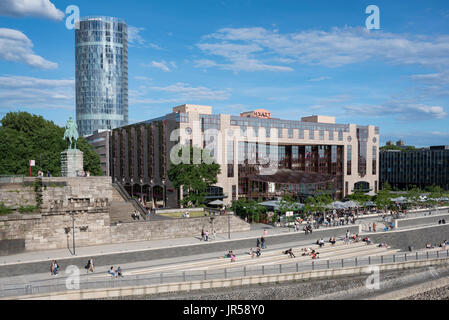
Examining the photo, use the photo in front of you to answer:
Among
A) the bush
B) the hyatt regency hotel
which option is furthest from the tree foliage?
the bush

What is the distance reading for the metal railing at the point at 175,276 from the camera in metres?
24.0

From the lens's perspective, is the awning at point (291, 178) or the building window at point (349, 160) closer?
the awning at point (291, 178)

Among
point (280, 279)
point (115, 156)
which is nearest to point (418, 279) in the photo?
point (280, 279)

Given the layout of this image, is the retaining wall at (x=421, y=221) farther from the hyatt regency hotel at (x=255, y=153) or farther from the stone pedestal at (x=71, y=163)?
the stone pedestal at (x=71, y=163)

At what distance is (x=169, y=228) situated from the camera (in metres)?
40.8

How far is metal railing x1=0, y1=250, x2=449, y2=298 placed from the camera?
2398 centimetres

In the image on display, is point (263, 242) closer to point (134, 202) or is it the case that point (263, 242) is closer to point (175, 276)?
point (175, 276)

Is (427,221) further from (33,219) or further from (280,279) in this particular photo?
(33,219)

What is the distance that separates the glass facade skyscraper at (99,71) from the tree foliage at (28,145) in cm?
11923

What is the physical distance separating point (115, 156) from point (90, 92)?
93953 mm

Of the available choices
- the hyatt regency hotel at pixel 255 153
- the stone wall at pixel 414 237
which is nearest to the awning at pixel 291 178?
the hyatt regency hotel at pixel 255 153

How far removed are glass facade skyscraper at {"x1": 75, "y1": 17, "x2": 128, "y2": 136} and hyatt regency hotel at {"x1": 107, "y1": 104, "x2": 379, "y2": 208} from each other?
9558 centimetres

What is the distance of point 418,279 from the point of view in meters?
34.4

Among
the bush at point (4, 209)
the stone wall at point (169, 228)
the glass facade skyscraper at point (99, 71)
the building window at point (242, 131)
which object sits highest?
the glass facade skyscraper at point (99, 71)
